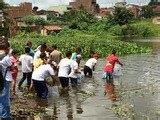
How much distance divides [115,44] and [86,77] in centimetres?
2021

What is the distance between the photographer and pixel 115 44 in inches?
1658

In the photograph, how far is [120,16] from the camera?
91.6 m

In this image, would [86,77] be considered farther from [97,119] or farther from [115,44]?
[115,44]

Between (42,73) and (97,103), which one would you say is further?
(97,103)

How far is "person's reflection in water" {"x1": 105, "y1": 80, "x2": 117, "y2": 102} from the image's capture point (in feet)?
52.5

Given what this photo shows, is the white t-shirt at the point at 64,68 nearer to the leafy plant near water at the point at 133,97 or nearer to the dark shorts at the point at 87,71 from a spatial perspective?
the leafy plant near water at the point at 133,97

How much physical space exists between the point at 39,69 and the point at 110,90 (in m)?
4.16

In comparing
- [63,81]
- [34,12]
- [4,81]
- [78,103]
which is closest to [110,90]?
[63,81]

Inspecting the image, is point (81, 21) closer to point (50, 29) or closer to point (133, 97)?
point (50, 29)

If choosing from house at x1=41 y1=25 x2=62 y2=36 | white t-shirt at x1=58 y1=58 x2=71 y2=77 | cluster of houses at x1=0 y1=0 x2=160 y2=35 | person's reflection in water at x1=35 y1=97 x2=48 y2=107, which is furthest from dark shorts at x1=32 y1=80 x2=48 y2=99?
house at x1=41 y1=25 x2=62 y2=36

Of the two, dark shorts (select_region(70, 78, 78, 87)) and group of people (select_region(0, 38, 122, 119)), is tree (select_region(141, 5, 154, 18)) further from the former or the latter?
dark shorts (select_region(70, 78, 78, 87))

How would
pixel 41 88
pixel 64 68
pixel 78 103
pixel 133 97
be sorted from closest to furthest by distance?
pixel 78 103, pixel 41 88, pixel 133 97, pixel 64 68

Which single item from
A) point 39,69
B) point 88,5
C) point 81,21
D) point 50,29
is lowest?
point 39,69

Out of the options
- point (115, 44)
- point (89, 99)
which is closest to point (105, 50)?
point (115, 44)
